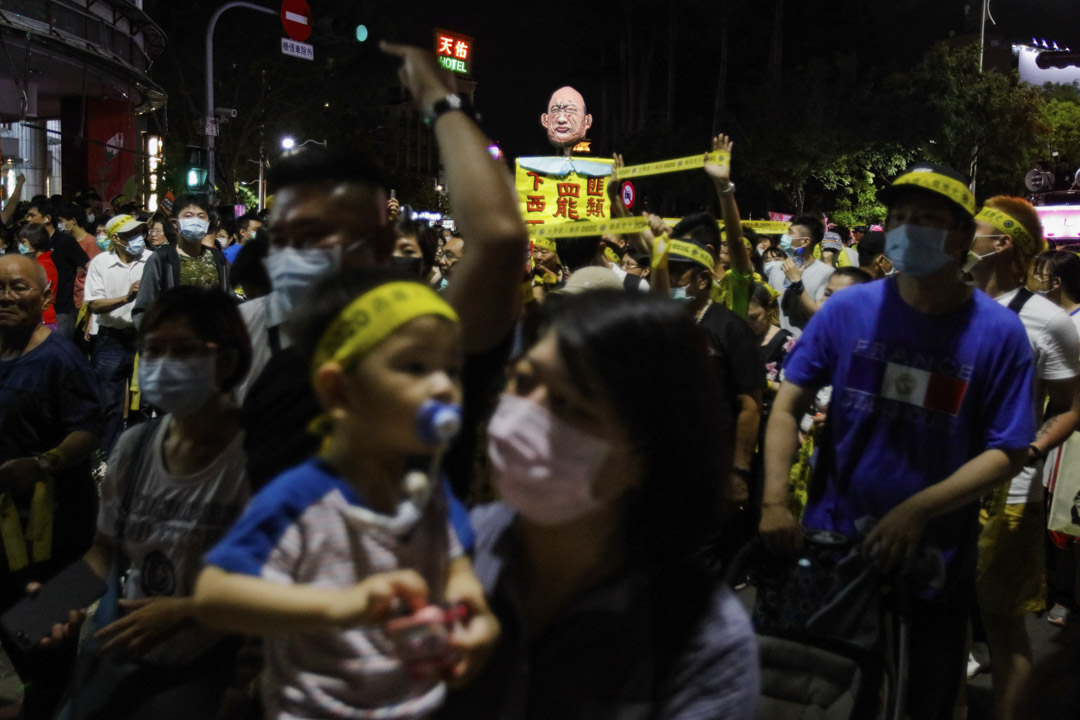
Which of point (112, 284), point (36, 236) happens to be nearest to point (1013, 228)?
point (112, 284)

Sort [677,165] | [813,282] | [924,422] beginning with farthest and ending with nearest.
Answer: [813,282] → [677,165] → [924,422]

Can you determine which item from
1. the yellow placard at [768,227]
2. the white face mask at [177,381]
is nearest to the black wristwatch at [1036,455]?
the white face mask at [177,381]

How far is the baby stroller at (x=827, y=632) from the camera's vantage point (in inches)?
111

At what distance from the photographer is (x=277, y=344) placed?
2691 mm

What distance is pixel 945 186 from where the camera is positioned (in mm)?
3557

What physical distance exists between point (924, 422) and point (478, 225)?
6.26 feet

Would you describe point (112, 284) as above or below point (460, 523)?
above

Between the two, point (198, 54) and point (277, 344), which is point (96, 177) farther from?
point (277, 344)

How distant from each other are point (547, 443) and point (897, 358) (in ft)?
6.55

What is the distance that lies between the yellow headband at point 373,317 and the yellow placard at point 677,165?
389 centimetres

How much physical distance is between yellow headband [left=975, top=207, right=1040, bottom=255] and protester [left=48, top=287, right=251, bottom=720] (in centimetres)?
365

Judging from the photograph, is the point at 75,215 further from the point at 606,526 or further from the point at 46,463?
the point at 606,526

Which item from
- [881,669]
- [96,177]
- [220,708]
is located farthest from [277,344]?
[96,177]

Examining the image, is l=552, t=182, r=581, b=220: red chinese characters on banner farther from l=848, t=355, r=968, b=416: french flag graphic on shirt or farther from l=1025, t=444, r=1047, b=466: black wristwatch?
l=848, t=355, r=968, b=416: french flag graphic on shirt
